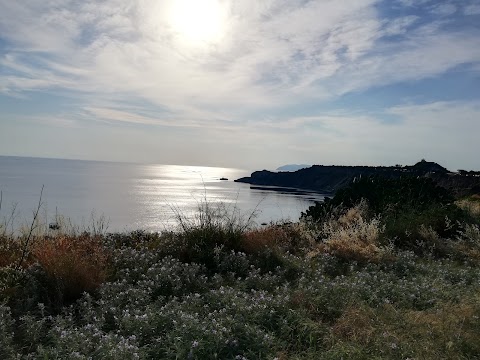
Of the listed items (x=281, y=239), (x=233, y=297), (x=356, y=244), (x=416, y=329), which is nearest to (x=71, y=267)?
(x=233, y=297)

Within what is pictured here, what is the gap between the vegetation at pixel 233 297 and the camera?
4.05m

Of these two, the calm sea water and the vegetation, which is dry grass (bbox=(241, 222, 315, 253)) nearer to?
the vegetation

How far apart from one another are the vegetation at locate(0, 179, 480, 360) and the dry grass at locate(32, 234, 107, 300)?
0.7 inches

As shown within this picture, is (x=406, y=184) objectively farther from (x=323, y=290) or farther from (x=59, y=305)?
(x=59, y=305)

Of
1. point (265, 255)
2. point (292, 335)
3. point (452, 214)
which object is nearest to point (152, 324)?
point (292, 335)

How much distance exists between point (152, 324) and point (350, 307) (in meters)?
2.45

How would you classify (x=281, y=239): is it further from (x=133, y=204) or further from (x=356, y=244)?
(x=133, y=204)

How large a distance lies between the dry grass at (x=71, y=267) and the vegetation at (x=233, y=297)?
18 mm

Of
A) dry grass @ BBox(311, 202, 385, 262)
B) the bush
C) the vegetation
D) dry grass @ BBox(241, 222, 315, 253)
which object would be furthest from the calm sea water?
the bush

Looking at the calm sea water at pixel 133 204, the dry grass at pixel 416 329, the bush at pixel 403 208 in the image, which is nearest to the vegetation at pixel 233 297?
the dry grass at pixel 416 329

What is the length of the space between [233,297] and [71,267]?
2.49m

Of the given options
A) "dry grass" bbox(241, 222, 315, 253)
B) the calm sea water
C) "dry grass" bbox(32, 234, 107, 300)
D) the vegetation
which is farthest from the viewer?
the calm sea water

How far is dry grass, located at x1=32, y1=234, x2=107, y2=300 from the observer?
589cm

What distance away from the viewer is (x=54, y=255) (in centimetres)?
628
